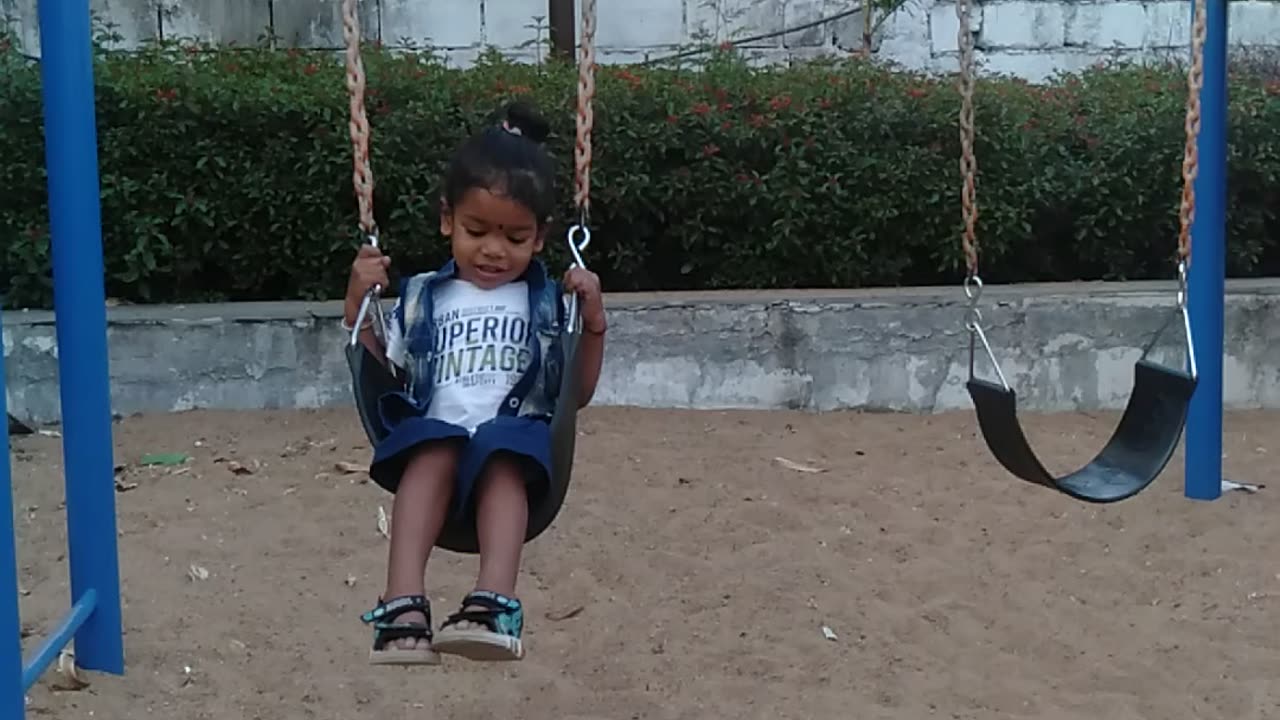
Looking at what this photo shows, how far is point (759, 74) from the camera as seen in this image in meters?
6.18

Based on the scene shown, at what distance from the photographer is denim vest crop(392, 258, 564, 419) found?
9.17 feet

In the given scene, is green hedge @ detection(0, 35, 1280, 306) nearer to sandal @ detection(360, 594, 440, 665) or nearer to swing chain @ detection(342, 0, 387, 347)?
swing chain @ detection(342, 0, 387, 347)

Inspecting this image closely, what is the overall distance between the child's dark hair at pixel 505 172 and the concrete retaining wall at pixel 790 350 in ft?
8.24

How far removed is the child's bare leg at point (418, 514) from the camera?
8.24 ft

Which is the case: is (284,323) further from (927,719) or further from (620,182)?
(927,719)

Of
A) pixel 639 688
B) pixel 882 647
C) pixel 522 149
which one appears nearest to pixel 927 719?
pixel 882 647

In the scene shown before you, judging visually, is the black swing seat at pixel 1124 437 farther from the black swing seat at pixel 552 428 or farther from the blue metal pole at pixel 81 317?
the blue metal pole at pixel 81 317

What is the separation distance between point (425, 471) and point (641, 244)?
3345 millimetres

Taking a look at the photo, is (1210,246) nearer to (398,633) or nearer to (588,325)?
(588,325)

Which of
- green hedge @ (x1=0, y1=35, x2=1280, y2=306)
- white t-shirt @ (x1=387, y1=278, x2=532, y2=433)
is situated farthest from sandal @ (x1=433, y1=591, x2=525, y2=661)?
green hedge @ (x1=0, y1=35, x2=1280, y2=306)

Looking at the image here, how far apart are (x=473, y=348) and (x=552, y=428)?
385 mm

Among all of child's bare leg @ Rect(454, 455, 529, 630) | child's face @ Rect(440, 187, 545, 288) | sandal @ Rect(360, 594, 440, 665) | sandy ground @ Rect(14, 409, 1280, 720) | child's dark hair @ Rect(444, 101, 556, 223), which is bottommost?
sandy ground @ Rect(14, 409, 1280, 720)

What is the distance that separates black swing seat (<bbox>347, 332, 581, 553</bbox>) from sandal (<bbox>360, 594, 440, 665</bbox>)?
0.20 m

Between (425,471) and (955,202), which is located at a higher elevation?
(955,202)
